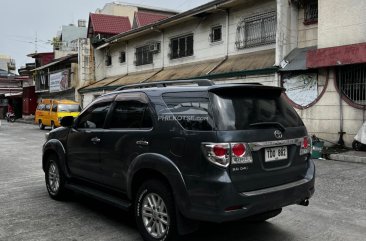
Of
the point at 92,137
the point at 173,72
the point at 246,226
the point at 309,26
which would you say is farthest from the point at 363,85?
the point at 173,72

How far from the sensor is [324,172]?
8.93m

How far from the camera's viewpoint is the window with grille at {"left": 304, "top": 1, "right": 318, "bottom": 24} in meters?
13.6

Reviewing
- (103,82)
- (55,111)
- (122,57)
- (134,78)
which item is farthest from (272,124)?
(103,82)

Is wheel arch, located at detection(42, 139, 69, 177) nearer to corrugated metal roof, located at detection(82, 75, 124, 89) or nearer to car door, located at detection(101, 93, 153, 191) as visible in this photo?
car door, located at detection(101, 93, 153, 191)

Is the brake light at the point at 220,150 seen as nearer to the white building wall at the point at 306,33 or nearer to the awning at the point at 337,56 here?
the awning at the point at 337,56

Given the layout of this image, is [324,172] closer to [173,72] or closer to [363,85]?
[363,85]

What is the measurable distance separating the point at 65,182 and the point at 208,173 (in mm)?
3215

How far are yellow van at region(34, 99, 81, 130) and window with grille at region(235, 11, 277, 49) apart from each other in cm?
1138

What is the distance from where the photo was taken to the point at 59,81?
107ft

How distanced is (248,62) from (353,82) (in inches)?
185

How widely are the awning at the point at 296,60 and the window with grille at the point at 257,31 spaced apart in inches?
60.1

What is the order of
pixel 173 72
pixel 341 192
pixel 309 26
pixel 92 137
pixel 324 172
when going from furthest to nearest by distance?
pixel 173 72, pixel 309 26, pixel 324 172, pixel 341 192, pixel 92 137

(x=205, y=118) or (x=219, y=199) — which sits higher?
(x=205, y=118)

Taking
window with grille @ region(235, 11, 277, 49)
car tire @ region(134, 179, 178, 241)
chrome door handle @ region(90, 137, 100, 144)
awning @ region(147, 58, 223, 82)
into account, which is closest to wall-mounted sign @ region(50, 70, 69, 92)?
awning @ region(147, 58, 223, 82)
